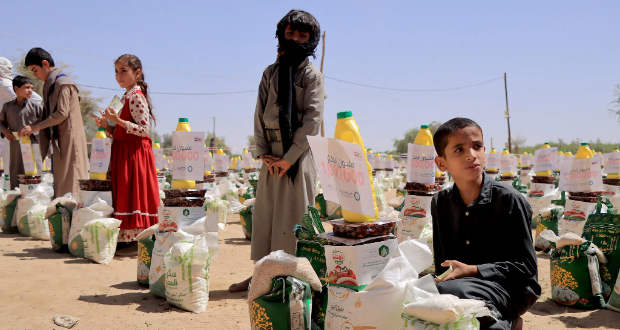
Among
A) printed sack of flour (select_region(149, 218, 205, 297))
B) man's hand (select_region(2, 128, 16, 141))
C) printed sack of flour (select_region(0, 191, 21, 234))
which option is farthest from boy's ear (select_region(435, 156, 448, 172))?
man's hand (select_region(2, 128, 16, 141))

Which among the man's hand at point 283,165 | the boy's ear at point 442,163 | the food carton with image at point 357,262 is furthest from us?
the man's hand at point 283,165

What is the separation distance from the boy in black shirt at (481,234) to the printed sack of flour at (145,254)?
7.76ft

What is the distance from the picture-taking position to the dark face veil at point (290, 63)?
3.30 metres

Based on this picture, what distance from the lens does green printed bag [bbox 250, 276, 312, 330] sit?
2.20 metres

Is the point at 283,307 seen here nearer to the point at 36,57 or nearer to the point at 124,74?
the point at 124,74

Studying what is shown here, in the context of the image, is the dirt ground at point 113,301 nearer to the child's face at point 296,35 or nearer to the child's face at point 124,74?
the child's face at point 124,74

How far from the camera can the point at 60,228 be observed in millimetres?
4973

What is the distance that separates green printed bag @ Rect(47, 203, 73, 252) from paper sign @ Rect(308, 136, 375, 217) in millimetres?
3759

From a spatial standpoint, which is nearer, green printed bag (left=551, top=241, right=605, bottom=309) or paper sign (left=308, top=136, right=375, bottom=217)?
paper sign (left=308, top=136, right=375, bottom=217)

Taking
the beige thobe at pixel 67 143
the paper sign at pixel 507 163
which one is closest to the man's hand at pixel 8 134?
the beige thobe at pixel 67 143

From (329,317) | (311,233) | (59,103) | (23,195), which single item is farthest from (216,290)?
(23,195)

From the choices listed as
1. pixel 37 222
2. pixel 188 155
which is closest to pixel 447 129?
pixel 188 155

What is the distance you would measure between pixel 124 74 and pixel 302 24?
2.07 m

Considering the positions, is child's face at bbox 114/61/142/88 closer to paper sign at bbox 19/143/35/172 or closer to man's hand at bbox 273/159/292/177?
man's hand at bbox 273/159/292/177
